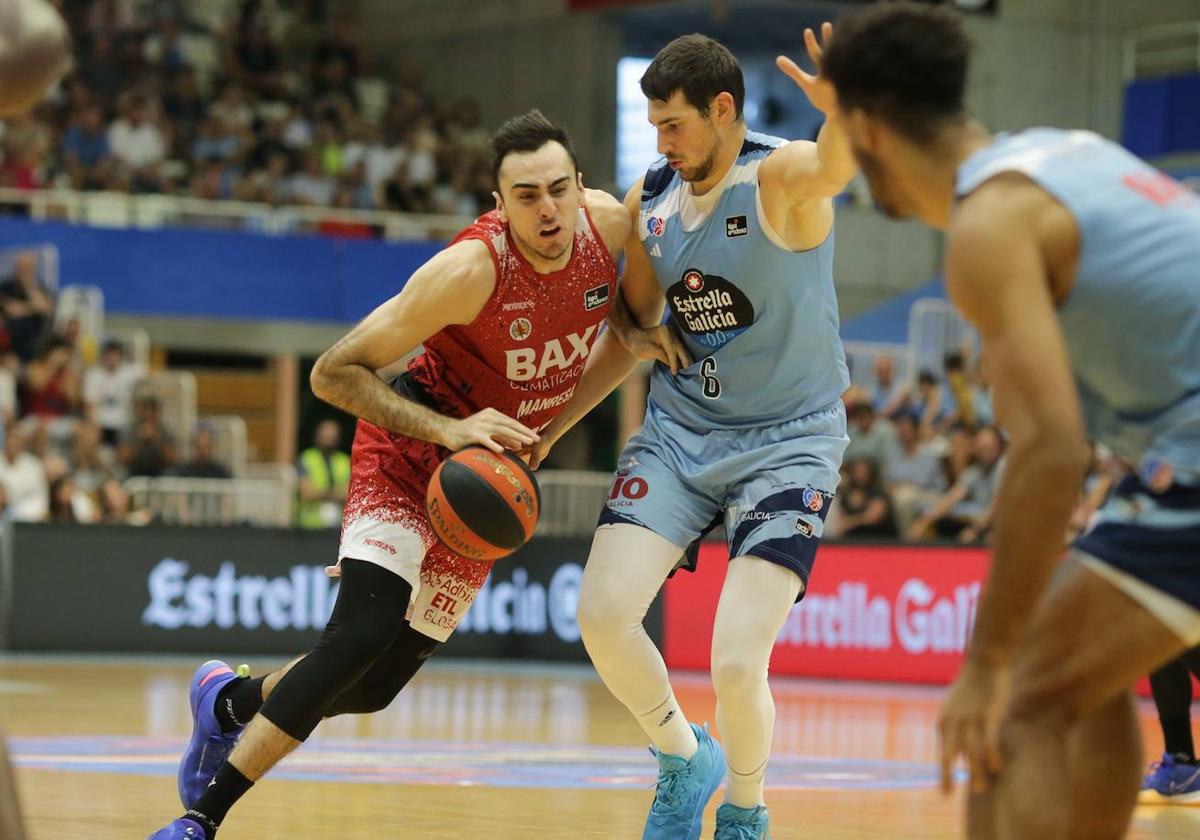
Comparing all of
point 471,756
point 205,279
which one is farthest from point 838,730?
point 205,279

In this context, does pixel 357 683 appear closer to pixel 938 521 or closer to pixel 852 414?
pixel 938 521

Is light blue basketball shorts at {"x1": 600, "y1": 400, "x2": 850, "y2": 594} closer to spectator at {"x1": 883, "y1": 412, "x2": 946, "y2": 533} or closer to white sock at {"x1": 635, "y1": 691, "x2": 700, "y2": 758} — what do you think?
white sock at {"x1": 635, "y1": 691, "x2": 700, "y2": 758}

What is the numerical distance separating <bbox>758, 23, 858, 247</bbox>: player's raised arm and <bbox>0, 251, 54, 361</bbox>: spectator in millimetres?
12668

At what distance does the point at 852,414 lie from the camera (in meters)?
16.7

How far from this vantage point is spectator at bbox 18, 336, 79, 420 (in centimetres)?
1661

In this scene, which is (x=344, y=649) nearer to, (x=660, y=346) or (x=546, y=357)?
(x=546, y=357)

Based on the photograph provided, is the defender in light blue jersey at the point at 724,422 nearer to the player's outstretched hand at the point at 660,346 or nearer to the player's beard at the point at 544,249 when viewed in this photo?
the player's outstretched hand at the point at 660,346

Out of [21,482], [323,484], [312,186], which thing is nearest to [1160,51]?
[312,186]

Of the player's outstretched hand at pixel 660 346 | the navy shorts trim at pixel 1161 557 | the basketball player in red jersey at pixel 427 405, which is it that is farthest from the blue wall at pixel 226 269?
the navy shorts trim at pixel 1161 557

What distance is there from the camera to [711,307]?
19.0ft

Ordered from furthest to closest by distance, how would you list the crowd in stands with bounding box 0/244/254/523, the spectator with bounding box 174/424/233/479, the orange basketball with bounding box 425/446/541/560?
the spectator with bounding box 174/424/233/479
the crowd in stands with bounding box 0/244/254/523
the orange basketball with bounding box 425/446/541/560

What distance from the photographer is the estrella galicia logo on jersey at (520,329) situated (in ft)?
18.7

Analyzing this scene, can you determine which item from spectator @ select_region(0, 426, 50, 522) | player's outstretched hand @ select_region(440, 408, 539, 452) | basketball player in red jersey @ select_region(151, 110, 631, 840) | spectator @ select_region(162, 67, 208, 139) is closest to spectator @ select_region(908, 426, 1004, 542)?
spectator @ select_region(0, 426, 50, 522)

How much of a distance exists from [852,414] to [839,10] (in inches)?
343
